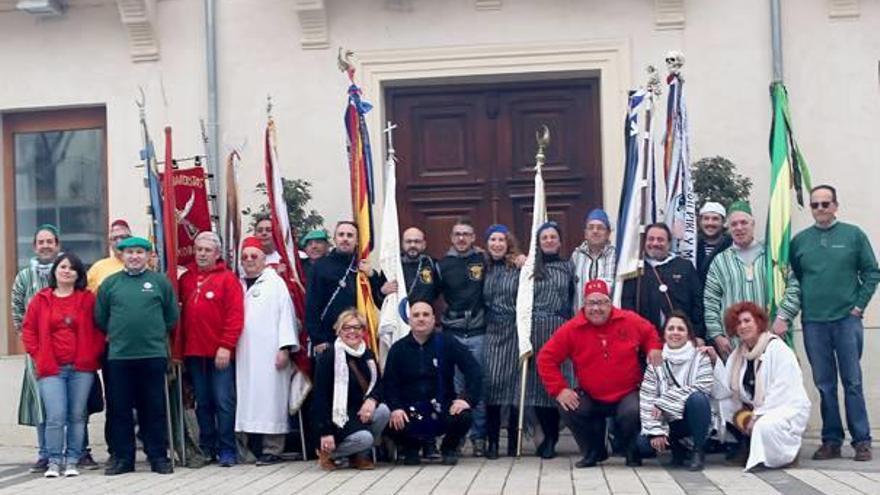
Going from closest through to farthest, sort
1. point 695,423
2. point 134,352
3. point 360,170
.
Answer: point 695,423
point 134,352
point 360,170

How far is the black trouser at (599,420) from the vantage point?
10750mm

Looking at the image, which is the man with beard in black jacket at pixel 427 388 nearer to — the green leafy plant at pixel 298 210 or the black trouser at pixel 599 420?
the black trouser at pixel 599 420

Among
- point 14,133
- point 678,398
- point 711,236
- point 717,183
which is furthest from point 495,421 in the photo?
point 14,133

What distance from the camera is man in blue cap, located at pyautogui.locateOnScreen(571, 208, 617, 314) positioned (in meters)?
11.6

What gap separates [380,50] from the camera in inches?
539

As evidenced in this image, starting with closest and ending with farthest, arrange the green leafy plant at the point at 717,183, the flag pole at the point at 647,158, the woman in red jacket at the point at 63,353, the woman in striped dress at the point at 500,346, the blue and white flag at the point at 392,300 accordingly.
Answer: the woman in red jacket at the point at 63,353
the woman in striped dress at the point at 500,346
the blue and white flag at the point at 392,300
the flag pole at the point at 647,158
the green leafy plant at the point at 717,183

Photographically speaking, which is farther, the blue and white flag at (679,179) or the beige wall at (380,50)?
the beige wall at (380,50)

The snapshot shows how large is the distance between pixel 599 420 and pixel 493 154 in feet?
12.4

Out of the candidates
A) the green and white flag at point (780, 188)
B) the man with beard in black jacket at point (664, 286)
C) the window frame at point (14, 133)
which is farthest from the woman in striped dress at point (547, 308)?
the window frame at point (14, 133)

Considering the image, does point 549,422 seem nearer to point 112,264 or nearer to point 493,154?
point 493,154

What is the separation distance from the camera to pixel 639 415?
35.1ft

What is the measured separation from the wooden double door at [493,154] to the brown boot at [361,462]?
3295 millimetres

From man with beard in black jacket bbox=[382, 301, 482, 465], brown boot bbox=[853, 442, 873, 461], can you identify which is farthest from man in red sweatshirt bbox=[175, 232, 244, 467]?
brown boot bbox=[853, 442, 873, 461]

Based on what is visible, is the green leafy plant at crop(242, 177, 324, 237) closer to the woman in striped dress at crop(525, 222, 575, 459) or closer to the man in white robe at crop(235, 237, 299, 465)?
the man in white robe at crop(235, 237, 299, 465)
